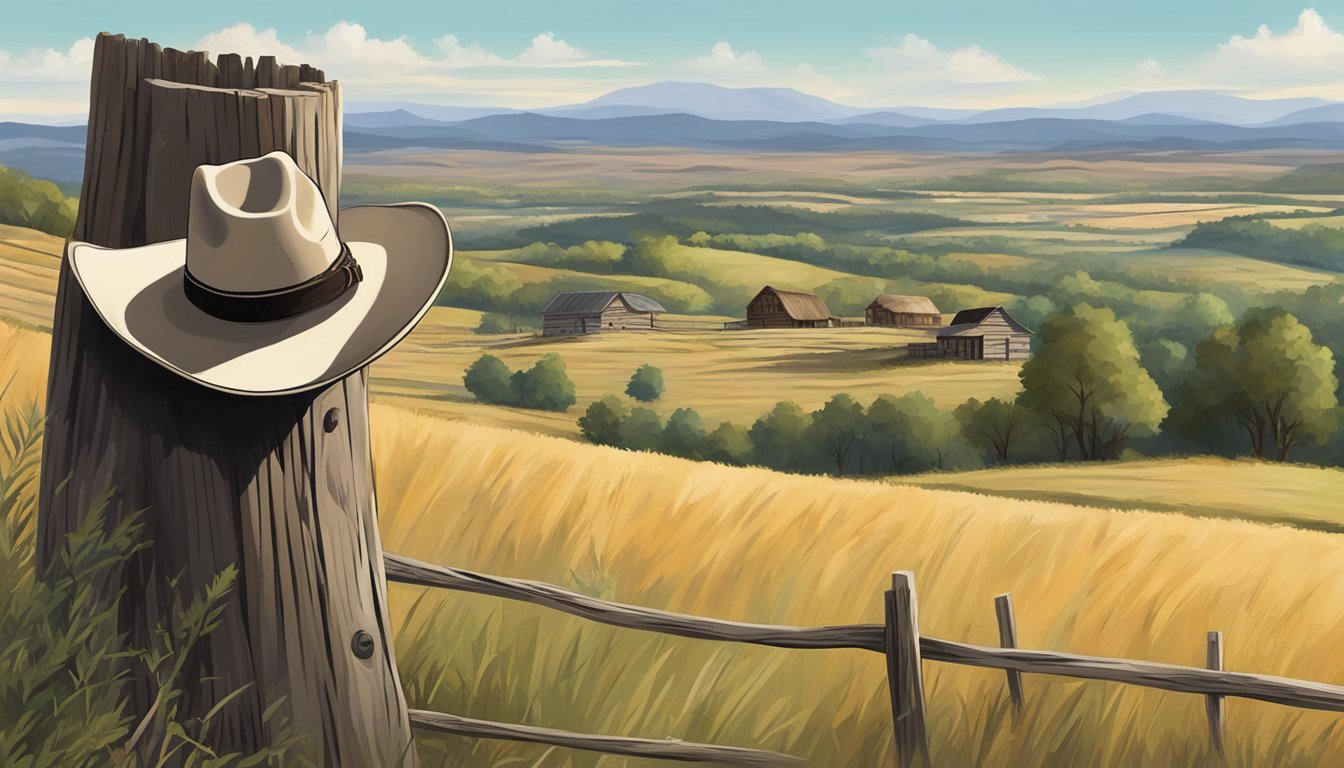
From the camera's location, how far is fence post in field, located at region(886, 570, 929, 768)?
3.92 m

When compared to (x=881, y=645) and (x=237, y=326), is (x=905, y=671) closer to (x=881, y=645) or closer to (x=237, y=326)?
(x=881, y=645)

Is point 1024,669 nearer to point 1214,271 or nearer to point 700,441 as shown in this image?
point 700,441

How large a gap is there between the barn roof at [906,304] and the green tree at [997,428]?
1511cm

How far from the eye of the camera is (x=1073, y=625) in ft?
17.2

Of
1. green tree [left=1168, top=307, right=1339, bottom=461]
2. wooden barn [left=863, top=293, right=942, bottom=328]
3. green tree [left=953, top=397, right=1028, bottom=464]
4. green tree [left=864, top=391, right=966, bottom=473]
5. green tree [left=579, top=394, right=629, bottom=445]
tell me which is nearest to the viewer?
green tree [left=1168, top=307, right=1339, bottom=461]

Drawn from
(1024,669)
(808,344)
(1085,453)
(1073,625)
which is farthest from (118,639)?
(808,344)

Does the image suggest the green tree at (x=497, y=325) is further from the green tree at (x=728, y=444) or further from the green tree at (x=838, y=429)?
the green tree at (x=838, y=429)

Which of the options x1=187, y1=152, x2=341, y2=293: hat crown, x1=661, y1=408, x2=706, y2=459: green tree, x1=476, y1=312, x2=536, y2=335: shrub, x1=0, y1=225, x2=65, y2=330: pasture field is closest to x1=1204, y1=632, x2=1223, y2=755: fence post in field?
x1=187, y1=152, x2=341, y2=293: hat crown

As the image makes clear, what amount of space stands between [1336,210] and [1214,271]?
5844mm

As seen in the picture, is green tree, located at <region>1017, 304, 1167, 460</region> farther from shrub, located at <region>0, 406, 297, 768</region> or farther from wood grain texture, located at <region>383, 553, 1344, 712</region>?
shrub, located at <region>0, 406, 297, 768</region>

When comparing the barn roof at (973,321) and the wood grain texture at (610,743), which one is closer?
the wood grain texture at (610,743)

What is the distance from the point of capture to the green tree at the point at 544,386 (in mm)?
54281

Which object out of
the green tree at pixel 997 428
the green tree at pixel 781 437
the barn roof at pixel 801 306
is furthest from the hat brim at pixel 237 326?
the barn roof at pixel 801 306

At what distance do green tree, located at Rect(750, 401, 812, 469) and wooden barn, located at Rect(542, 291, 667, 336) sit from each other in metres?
10.3
